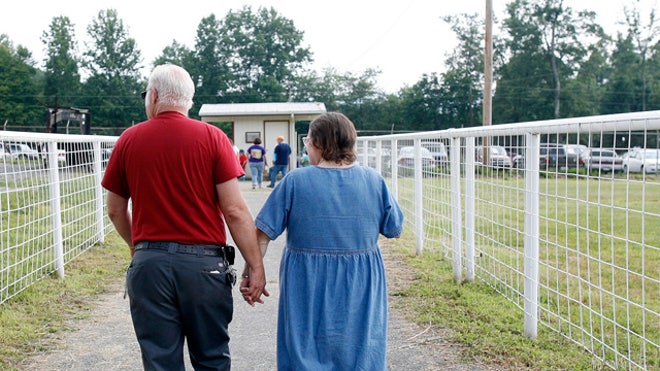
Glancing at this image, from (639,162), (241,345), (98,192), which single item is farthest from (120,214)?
(98,192)

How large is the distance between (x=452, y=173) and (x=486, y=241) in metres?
0.70

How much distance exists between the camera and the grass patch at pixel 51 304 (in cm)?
454

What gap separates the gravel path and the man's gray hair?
6.23 feet

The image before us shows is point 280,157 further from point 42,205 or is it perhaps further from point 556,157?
point 556,157

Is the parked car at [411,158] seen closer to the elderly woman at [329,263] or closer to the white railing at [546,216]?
the white railing at [546,216]

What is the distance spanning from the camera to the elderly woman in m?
2.95

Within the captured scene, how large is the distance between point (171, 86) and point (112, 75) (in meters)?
69.8

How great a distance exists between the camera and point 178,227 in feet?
9.77

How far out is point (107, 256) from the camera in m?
7.91

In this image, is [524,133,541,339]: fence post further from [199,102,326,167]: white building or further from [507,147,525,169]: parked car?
[199,102,326,167]: white building

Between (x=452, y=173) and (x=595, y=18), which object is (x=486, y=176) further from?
(x=595, y=18)

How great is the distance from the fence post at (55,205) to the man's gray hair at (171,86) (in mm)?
3964

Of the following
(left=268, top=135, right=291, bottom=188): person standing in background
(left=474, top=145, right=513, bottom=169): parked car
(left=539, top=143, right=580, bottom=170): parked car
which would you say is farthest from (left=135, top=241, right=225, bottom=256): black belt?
(left=268, top=135, right=291, bottom=188): person standing in background

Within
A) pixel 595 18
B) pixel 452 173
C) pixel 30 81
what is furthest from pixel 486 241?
pixel 30 81
